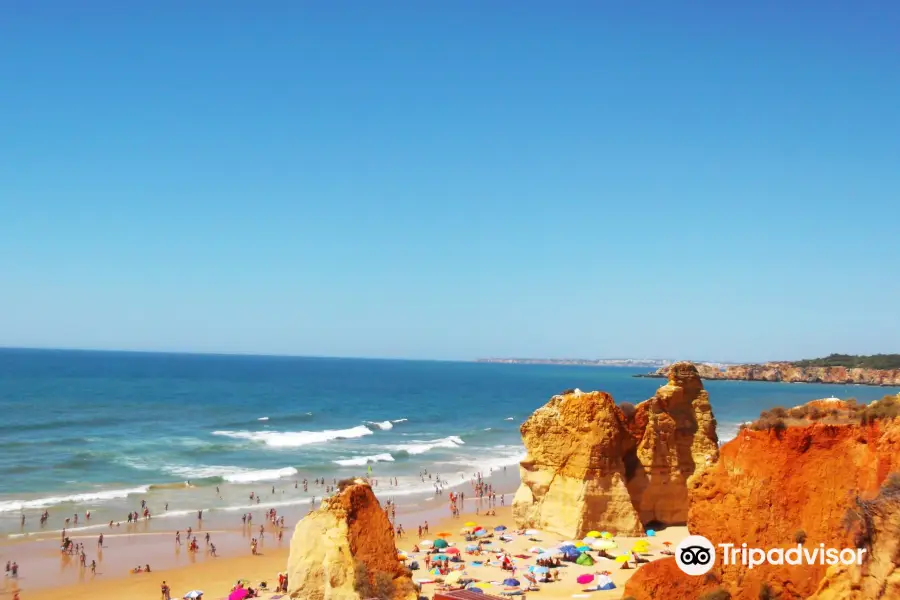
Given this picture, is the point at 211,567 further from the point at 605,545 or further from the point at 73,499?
the point at 605,545

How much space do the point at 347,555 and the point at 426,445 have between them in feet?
158

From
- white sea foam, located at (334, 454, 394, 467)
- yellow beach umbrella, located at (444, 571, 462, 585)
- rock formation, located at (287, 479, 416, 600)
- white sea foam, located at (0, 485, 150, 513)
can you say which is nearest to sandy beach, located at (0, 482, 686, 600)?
yellow beach umbrella, located at (444, 571, 462, 585)

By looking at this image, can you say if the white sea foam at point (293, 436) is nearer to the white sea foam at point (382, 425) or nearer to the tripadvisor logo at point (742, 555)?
the white sea foam at point (382, 425)

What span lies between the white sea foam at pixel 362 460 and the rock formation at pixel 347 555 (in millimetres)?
35154

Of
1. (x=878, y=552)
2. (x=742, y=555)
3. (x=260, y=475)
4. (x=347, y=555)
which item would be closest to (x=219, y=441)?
(x=260, y=475)

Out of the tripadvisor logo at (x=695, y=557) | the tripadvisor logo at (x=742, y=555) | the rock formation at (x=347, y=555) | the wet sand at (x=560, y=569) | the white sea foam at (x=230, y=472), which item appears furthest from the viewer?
the white sea foam at (x=230, y=472)

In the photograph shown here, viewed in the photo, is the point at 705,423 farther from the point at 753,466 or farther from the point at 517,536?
the point at 753,466

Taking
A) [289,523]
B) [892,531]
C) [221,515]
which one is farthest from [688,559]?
[221,515]

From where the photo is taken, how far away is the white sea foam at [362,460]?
53.2 meters

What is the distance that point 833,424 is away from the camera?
46.3 feet

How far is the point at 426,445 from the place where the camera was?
214 ft

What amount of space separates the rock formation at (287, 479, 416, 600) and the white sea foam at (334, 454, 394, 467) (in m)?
35.2

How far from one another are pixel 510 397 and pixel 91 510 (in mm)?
100010

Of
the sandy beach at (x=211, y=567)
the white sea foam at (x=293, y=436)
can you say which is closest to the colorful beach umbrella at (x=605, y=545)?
the sandy beach at (x=211, y=567)
